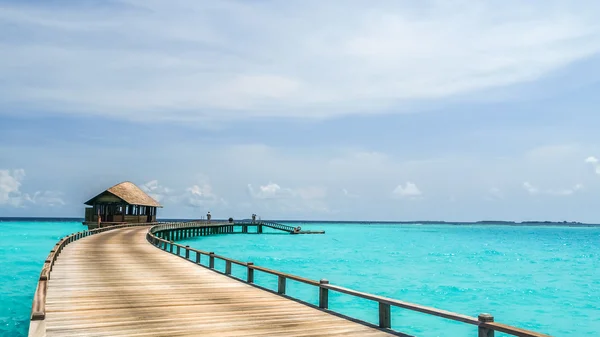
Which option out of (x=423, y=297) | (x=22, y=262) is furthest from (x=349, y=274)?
(x=22, y=262)

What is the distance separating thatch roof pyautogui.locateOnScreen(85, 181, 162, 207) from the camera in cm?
7294

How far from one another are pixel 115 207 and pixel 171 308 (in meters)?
66.6

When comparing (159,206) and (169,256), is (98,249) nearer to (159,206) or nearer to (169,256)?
(169,256)

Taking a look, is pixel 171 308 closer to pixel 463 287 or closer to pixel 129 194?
pixel 463 287

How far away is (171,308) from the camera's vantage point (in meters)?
12.4

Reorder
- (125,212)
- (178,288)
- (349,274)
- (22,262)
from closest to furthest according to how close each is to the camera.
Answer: (178,288) < (349,274) < (22,262) < (125,212)

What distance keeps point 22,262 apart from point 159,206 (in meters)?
40.0

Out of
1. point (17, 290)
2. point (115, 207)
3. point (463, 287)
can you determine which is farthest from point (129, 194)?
point (463, 287)

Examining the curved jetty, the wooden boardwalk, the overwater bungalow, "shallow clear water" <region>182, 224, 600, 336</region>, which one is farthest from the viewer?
the overwater bungalow

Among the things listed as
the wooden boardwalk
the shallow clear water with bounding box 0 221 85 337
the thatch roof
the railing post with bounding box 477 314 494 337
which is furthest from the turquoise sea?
the thatch roof

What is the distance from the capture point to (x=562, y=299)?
34.2 meters

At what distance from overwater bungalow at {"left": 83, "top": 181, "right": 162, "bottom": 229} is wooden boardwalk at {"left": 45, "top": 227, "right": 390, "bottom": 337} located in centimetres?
5499

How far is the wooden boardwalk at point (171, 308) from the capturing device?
10.2 meters

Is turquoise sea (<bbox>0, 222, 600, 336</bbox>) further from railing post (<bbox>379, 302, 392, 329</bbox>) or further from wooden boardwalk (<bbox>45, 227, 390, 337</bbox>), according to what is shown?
railing post (<bbox>379, 302, 392, 329</bbox>)
